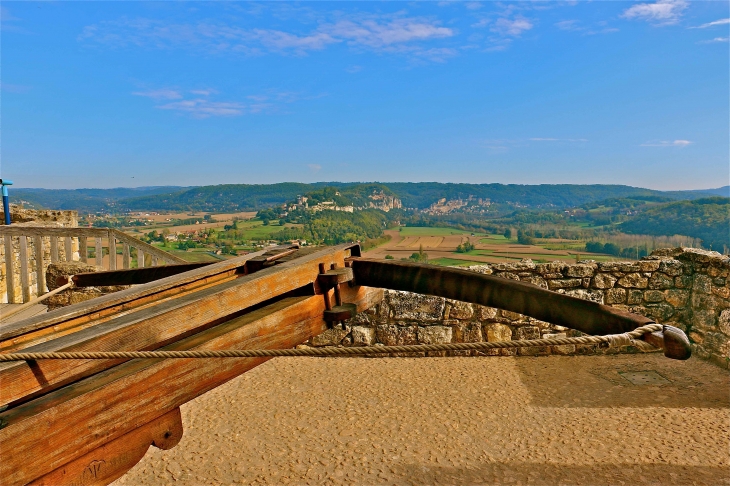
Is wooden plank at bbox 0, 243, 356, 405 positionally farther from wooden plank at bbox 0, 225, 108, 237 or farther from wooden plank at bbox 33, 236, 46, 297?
wooden plank at bbox 33, 236, 46, 297

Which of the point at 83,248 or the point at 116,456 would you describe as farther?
the point at 83,248

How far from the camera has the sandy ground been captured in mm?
3270

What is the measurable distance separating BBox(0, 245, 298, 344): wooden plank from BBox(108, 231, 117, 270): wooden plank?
15.6 ft

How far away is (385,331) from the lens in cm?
583

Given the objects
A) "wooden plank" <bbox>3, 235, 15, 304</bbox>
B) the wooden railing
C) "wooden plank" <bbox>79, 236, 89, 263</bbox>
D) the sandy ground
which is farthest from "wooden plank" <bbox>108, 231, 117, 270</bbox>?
the sandy ground

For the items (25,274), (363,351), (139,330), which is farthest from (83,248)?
(363,351)

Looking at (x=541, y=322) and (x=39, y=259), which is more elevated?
(x=39, y=259)

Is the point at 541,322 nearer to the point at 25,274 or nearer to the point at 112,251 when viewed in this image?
the point at 112,251

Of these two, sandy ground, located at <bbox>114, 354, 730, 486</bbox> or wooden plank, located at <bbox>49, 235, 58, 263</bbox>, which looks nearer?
sandy ground, located at <bbox>114, 354, 730, 486</bbox>

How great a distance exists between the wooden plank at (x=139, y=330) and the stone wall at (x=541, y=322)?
3.83 meters

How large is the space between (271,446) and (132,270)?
68.2 inches

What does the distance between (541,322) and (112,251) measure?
227 inches

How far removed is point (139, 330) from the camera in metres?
1.51

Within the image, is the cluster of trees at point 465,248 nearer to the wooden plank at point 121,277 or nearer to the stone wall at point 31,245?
the stone wall at point 31,245
